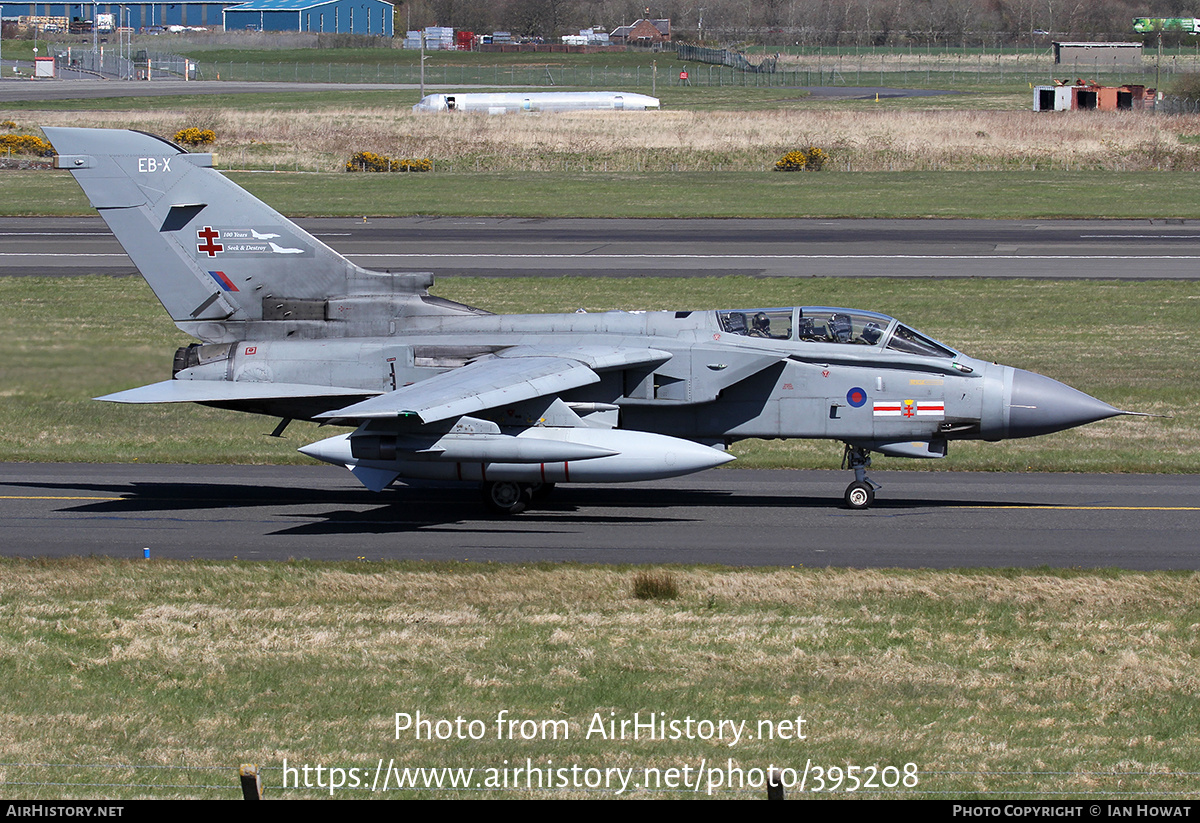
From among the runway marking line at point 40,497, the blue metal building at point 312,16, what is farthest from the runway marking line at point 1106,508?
the blue metal building at point 312,16

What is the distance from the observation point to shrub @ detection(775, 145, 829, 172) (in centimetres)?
6556

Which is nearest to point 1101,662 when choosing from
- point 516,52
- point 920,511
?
point 920,511

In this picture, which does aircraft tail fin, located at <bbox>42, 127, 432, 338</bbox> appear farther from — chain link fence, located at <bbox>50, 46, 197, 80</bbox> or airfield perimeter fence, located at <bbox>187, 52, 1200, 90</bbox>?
chain link fence, located at <bbox>50, 46, 197, 80</bbox>

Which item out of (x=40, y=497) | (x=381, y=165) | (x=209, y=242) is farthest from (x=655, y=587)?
(x=381, y=165)

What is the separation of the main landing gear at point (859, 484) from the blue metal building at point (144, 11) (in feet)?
635

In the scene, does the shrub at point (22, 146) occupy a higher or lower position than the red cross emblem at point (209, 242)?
higher

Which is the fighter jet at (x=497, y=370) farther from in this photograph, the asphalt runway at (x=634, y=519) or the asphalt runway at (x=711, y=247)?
the asphalt runway at (x=711, y=247)

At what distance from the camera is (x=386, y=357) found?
18875mm

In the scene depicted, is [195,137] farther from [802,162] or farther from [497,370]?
[497,370]

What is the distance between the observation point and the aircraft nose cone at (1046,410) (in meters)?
17.4

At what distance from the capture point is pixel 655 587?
14.6 meters

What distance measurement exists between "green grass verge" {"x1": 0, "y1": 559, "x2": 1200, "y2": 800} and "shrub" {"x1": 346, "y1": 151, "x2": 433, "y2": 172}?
54298mm

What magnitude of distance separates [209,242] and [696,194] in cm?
4023

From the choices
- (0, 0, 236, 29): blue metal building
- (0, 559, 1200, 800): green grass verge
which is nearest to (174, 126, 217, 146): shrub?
(0, 559, 1200, 800): green grass verge
